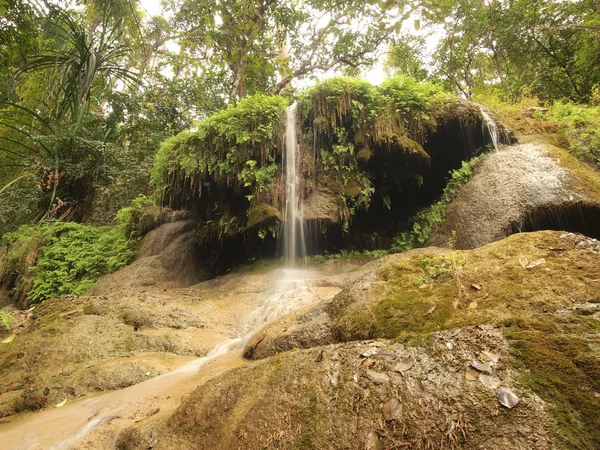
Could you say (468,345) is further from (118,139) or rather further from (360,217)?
(118,139)

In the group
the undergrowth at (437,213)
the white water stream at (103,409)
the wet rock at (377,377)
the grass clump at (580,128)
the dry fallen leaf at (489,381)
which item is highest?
the grass clump at (580,128)

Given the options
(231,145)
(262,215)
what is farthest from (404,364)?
(231,145)

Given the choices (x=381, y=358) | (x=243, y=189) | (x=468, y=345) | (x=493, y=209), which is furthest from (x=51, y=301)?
(x=493, y=209)

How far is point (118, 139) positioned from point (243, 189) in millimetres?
8791

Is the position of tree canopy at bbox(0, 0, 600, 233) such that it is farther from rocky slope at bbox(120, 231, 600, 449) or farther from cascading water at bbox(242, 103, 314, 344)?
rocky slope at bbox(120, 231, 600, 449)

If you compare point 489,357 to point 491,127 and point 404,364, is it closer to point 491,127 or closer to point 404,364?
point 404,364

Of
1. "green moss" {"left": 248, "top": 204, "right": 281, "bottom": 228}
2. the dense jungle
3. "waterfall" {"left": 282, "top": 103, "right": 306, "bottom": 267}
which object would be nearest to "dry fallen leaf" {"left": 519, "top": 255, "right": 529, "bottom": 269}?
the dense jungle

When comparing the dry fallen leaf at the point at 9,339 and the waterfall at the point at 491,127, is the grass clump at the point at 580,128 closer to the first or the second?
the waterfall at the point at 491,127

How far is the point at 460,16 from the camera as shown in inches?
568

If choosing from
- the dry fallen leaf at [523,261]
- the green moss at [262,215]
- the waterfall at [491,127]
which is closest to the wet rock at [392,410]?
the dry fallen leaf at [523,261]

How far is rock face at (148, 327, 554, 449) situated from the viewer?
1624mm

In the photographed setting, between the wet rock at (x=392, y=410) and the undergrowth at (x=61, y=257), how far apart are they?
1025cm

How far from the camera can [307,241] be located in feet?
30.2

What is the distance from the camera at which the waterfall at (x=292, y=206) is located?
29.3 feet
